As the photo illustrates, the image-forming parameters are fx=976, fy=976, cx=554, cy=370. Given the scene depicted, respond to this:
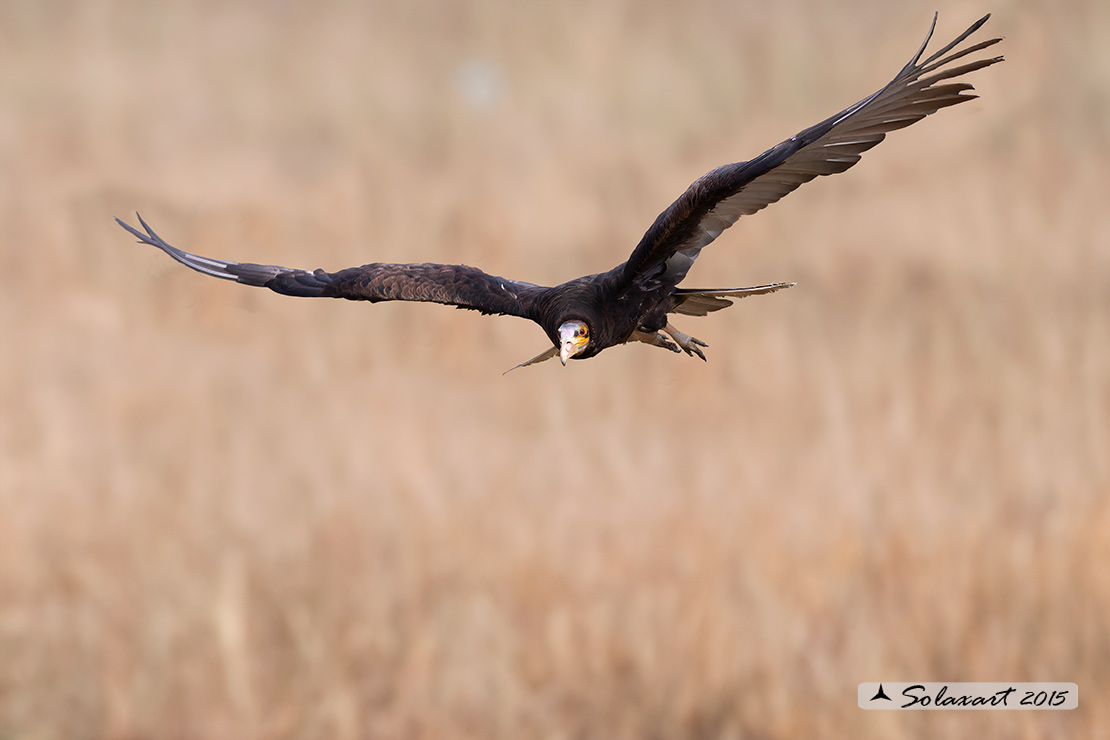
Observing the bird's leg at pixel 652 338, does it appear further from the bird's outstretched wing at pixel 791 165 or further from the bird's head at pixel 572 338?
the bird's head at pixel 572 338

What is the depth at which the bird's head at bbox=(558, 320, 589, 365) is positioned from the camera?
171cm

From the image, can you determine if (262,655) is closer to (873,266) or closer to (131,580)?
(131,580)

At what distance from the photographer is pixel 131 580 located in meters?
11.2

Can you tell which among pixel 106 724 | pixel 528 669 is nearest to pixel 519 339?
pixel 528 669

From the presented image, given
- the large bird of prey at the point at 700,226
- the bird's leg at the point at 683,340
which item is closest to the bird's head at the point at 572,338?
the large bird of prey at the point at 700,226

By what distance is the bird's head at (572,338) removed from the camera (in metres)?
1.71

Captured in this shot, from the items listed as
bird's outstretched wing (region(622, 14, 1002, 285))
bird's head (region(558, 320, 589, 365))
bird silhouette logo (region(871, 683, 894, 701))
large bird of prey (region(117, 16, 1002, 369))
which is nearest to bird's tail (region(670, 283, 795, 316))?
large bird of prey (region(117, 16, 1002, 369))

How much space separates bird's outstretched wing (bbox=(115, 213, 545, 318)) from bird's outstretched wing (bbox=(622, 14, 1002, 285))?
423mm

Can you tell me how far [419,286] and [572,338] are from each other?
767 mm

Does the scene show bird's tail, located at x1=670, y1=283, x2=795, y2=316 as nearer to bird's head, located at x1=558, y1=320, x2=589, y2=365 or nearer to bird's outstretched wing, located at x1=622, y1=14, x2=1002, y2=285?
bird's outstretched wing, located at x1=622, y1=14, x2=1002, y2=285

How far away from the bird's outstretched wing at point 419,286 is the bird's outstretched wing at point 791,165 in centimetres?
42

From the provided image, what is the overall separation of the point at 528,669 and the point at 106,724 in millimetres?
4559

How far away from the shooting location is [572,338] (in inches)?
69.4

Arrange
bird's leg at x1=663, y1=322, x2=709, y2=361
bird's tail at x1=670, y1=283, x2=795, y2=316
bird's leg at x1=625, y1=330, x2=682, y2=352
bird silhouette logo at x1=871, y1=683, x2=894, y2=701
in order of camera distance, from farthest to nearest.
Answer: bird silhouette logo at x1=871, y1=683, x2=894, y2=701 → bird's leg at x1=663, y1=322, x2=709, y2=361 → bird's leg at x1=625, y1=330, x2=682, y2=352 → bird's tail at x1=670, y1=283, x2=795, y2=316
